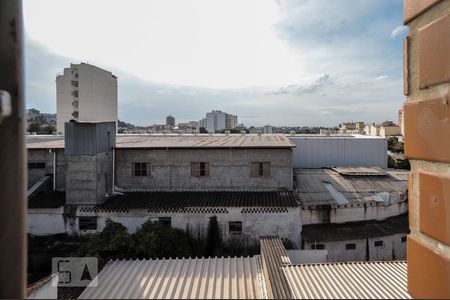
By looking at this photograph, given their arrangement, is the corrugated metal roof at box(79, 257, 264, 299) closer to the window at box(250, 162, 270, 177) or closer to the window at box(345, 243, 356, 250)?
the window at box(345, 243, 356, 250)

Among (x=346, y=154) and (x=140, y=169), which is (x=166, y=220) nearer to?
(x=140, y=169)

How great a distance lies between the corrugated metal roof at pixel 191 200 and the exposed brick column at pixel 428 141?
1303cm

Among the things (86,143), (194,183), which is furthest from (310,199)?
(86,143)

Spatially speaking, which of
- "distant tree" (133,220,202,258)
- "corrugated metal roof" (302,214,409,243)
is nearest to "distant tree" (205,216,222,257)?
"distant tree" (133,220,202,258)

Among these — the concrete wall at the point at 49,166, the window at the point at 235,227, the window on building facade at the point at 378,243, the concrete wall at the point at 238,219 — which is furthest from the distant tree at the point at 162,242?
the window on building facade at the point at 378,243

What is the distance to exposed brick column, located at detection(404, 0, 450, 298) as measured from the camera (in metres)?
1.14

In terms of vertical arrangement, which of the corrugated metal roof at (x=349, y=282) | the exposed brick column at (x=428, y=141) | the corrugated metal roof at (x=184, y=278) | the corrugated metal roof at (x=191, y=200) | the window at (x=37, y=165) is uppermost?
the exposed brick column at (x=428, y=141)

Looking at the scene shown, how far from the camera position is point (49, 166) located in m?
17.2

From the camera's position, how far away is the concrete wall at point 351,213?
15180 mm

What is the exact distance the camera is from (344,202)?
51.4 feet

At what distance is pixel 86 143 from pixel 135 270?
28.8ft

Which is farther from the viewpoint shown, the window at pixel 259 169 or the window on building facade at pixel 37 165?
the window on building facade at pixel 37 165

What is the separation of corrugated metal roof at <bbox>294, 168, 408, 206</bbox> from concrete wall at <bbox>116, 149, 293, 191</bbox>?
151cm

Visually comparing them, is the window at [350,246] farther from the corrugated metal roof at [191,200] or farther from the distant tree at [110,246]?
the distant tree at [110,246]
